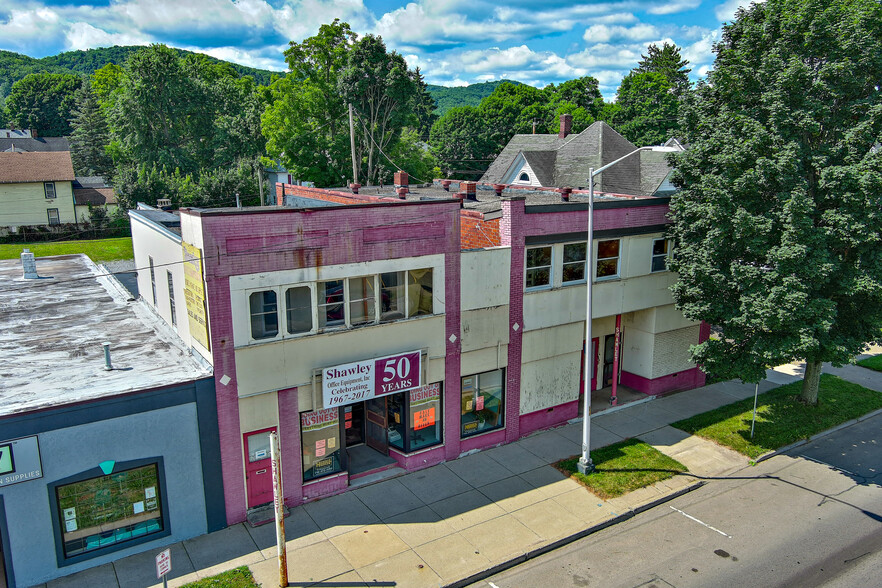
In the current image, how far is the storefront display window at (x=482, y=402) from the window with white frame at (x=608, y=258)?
16.2 ft

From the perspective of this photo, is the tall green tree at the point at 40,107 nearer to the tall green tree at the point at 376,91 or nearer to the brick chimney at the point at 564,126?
the tall green tree at the point at 376,91

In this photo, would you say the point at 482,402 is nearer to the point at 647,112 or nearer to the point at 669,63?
the point at 647,112

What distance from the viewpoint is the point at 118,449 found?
1286 cm

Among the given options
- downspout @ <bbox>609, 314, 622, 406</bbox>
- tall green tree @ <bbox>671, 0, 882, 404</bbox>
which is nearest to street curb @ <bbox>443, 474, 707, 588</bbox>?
tall green tree @ <bbox>671, 0, 882, 404</bbox>

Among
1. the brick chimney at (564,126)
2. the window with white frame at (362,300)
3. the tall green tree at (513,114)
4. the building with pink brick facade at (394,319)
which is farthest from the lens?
the tall green tree at (513,114)

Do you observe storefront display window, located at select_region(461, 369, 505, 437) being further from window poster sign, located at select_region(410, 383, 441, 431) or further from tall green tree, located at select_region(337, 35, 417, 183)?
tall green tree, located at select_region(337, 35, 417, 183)

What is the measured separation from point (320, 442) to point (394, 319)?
3.71 metres

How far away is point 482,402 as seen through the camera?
1852 cm

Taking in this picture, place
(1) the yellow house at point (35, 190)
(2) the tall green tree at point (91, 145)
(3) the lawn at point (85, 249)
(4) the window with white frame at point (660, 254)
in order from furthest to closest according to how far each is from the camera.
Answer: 1. (2) the tall green tree at point (91, 145)
2. (1) the yellow house at point (35, 190)
3. (3) the lawn at point (85, 249)
4. (4) the window with white frame at point (660, 254)

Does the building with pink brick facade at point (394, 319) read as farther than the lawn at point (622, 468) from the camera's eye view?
No

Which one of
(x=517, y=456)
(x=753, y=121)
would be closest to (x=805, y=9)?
(x=753, y=121)

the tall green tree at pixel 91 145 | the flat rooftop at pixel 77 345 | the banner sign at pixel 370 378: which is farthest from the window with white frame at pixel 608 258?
the tall green tree at pixel 91 145

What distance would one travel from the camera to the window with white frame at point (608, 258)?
20.0 metres

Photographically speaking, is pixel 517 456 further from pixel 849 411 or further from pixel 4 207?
pixel 4 207
